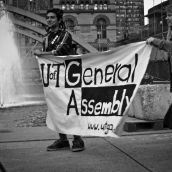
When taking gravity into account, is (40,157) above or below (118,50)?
below

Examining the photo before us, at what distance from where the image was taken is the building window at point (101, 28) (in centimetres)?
7544

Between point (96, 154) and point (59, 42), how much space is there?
1592 mm

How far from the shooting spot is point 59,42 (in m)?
5.79

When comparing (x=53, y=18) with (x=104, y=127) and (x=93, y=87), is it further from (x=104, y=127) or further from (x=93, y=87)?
(x=104, y=127)

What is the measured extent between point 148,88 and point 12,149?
2807mm

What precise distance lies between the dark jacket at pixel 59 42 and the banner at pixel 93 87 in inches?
5.3

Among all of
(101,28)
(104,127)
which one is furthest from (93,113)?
(101,28)

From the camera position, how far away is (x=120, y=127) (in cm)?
488

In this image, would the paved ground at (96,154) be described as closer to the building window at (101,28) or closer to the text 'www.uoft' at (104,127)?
the text 'www.uoft' at (104,127)

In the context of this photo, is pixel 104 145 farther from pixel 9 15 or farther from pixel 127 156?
pixel 9 15

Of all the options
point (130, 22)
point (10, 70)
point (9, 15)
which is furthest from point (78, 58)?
point (130, 22)

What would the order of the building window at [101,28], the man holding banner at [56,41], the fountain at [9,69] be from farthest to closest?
1. the building window at [101,28]
2. the fountain at [9,69]
3. the man holding banner at [56,41]

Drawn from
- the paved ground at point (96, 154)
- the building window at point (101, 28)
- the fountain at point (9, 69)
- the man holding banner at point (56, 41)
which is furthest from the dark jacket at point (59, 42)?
→ the building window at point (101, 28)

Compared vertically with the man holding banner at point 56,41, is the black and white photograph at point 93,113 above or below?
below
